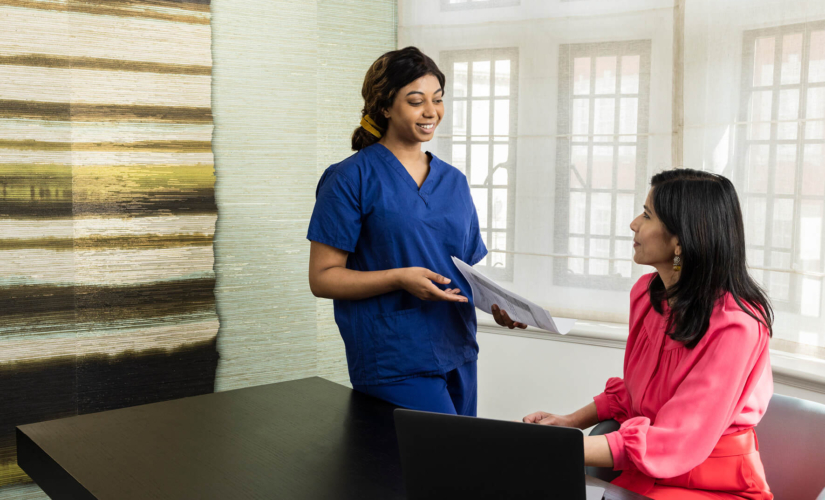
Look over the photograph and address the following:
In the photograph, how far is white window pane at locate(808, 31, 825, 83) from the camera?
1.95m

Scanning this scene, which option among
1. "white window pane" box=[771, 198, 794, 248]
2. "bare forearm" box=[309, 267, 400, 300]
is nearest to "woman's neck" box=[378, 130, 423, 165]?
"bare forearm" box=[309, 267, 400, 300]

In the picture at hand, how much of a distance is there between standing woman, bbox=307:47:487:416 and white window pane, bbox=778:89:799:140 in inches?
44.7

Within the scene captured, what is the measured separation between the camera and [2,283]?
220 centimetres

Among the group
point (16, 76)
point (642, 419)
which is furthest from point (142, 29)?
point (642, 419)

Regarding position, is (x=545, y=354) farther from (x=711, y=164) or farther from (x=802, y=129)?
(x=802, y=129)

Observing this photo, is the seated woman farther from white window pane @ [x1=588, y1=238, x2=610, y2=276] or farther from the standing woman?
white window pane @ [x1=588, y1=238, x2=610, y2=276]

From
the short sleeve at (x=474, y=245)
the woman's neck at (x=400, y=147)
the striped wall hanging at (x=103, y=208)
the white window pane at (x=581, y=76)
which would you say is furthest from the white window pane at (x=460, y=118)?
the woman's neck at (x=400, y=147)

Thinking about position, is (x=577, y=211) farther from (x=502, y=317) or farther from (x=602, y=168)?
(x=502, y=317)

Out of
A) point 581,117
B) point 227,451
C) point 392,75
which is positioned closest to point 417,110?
point 392,75

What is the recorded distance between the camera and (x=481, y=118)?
9.27 feet

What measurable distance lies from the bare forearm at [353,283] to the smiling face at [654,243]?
1.73ft

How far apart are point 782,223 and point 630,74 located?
79 cm

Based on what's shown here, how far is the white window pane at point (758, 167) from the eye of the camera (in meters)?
2.09

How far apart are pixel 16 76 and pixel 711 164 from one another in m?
2.36
